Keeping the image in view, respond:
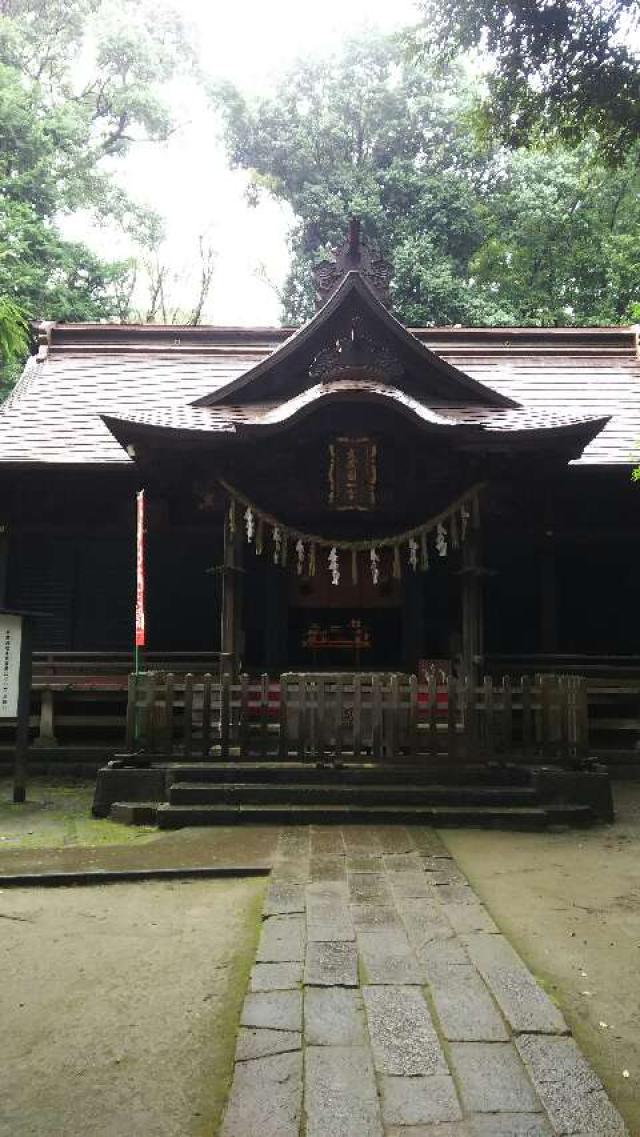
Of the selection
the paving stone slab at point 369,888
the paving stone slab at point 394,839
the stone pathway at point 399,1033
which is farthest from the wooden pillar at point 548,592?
the stone pathway at point 399,1033

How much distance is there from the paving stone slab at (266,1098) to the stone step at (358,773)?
449cm

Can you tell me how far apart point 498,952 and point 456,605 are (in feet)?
23.5

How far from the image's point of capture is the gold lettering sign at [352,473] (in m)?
9.28

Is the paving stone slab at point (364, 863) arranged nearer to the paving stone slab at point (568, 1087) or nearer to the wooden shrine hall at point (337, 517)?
the paving stone slab at point (568, 1087)

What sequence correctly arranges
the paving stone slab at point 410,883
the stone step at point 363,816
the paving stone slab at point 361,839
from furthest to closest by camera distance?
the stone step at point 363,816 → the paving stone slab at point 361,839 → the paving stone slab at point 410,883

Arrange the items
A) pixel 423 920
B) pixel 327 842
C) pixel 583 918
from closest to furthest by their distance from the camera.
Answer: pixel 423 920
pixel 583 918
pixel 327 842

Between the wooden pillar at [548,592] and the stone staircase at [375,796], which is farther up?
the wooden pillar at [548,592]

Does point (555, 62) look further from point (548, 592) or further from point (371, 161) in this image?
point (371, 161)

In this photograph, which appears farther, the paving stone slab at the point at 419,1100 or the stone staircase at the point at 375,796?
the stone staircase at the point at 375,796

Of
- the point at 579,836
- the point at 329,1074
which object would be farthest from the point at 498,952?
the point at 579,836

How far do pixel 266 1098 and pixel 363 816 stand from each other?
14.0 feet

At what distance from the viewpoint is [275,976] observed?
137 inches

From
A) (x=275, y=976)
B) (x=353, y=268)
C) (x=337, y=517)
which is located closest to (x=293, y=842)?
(x=275, y=976)

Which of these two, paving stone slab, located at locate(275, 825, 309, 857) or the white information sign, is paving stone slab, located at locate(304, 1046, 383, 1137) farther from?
the white information sign
